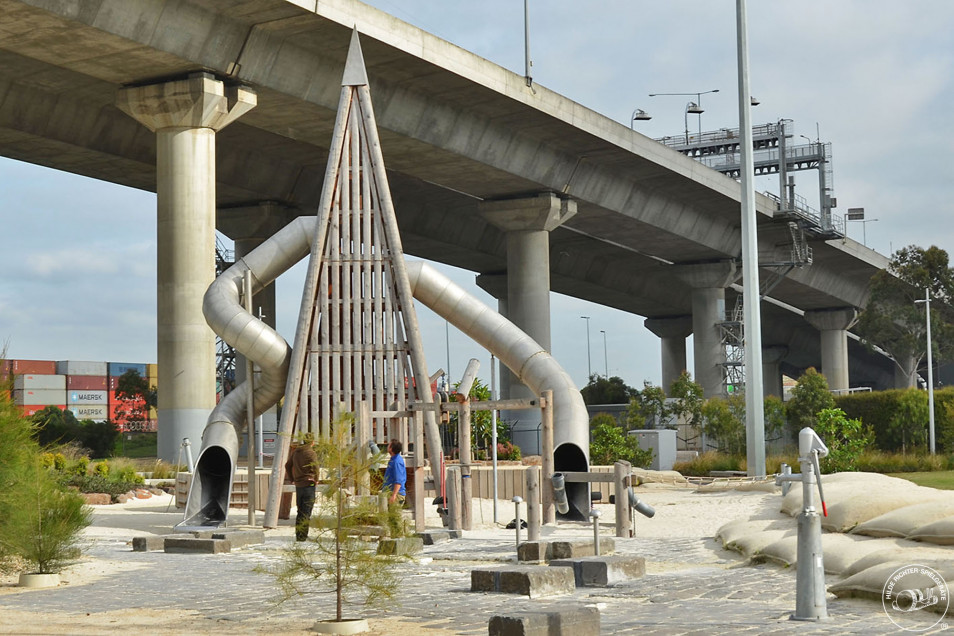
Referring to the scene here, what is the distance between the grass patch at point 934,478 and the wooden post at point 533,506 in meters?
11.3

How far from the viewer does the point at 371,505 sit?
33.5 ft

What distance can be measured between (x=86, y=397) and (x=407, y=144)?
9042 cm

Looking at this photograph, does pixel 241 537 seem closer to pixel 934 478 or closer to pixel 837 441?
pixel 934 478

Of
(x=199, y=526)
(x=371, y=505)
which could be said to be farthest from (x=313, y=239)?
(x=371, y=505)

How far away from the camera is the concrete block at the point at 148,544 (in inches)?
682

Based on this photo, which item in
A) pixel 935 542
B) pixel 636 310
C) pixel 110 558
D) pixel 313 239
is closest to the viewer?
pixel 935 542

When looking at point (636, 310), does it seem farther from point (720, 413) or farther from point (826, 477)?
point (826, 477)

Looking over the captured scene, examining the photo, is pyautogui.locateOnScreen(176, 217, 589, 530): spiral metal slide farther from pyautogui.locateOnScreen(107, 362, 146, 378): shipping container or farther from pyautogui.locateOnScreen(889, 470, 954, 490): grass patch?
pyautogui.locateOnScreen(107, 362, 146, 378): shipping container

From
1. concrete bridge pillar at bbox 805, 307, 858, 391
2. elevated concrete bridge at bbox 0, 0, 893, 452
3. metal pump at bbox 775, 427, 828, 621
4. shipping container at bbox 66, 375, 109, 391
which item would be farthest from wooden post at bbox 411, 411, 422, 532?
shipping container at bbox 66, 375, 109, 391

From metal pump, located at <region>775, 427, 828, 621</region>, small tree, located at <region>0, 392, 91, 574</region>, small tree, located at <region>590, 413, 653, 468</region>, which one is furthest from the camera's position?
small tree, located at <region>590, 413, 653, 468</region>

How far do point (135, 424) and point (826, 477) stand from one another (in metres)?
80.0

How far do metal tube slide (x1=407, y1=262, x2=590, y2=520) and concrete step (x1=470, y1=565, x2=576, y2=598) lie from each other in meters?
9.98

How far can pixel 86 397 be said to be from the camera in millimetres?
118688

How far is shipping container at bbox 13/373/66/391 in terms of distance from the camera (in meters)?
110
